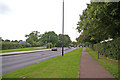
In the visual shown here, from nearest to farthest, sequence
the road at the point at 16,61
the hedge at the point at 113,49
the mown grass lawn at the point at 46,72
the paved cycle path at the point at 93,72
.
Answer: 1. the mown grass lawn at the point at 46,72
2. the paved cycle path at the point at 93,72
3. the road at the point at 16,61
4. the hedge at the point at 113,49

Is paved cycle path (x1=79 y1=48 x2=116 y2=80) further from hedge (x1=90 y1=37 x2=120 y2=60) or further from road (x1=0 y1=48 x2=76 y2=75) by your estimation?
road (x1=0 y1=48 x2=76 y2=75)

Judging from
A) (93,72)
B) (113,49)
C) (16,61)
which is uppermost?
(113,49)

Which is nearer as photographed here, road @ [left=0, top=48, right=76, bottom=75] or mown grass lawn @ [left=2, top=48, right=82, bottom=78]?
mown grass lawn @ [left=2, top=48, right=82, bottom=78]

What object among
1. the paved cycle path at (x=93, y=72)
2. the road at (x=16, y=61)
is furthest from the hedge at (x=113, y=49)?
the road at (x=16, y=61)

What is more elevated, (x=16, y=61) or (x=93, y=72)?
(x=93, y=72)

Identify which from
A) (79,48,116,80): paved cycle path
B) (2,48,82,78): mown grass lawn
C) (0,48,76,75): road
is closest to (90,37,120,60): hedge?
(79,48,116,80): paved cycle path

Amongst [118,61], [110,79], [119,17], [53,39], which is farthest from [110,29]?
[53,39]

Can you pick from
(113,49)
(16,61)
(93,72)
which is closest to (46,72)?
(93,72)

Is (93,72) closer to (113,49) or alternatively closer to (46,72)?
(46,72)

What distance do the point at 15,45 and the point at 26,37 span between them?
Result: 70.8 metres

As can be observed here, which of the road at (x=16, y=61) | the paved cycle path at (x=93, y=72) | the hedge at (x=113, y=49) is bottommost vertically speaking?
the road at (x=16, y=61)

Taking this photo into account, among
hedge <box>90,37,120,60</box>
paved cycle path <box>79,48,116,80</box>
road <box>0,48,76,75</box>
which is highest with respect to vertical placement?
hedge <box>90,37,120,60</box>

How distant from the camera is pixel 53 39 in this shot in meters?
94.3

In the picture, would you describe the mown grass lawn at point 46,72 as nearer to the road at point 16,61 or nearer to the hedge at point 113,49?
the road at point 16,61
